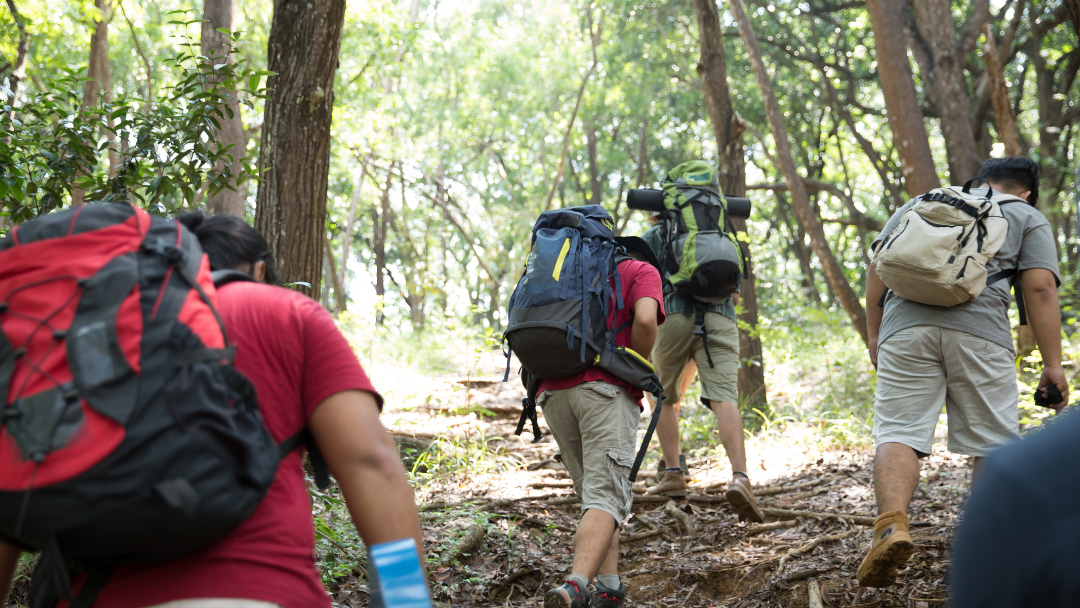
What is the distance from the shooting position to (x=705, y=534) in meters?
5.21

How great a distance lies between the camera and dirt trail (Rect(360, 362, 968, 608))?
160 inches

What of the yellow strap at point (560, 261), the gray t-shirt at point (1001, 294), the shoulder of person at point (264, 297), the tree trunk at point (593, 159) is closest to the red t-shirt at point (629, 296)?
the yellow strap at point (560, 261)

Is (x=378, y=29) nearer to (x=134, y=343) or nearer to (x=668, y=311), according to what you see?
(x=668, y=311)

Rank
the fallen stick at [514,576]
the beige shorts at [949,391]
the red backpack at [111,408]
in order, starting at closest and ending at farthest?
the red backpack at [111,408]
the beige shorts at [949,391]
the fallen stick at [514,576]

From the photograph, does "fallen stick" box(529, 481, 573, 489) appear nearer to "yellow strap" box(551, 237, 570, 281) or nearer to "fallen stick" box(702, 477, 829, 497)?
"fallen stick" box(702, 477, 829, 497)

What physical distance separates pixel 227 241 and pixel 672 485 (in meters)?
4.63

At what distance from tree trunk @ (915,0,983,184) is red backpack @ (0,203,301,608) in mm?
8798

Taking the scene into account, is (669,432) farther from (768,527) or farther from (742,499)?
(768,527)

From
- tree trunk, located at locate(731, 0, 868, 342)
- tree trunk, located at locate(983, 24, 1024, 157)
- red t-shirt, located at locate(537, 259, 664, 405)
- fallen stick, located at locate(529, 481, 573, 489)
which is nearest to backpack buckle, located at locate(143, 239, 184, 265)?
red t-shirt, located at locate(537, 259, 664, 405)

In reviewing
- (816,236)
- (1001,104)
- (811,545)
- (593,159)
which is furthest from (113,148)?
(593,159)

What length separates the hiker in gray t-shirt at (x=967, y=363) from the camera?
11.7 feet

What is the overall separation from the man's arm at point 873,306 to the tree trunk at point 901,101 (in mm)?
4323

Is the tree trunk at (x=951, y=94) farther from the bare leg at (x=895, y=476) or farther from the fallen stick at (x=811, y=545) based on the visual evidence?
the bare leg at (x=895, y=476)

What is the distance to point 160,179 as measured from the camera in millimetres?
3840
